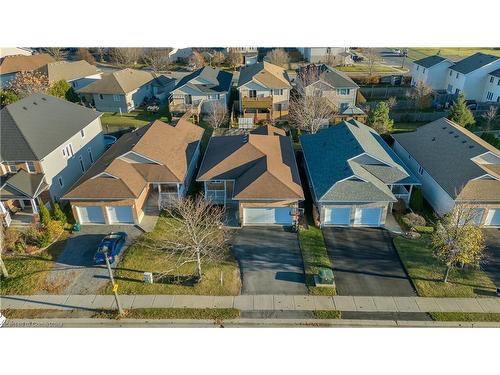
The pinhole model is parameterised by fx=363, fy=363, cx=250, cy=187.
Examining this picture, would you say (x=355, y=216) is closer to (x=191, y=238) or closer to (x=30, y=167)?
(x=191, y=238)

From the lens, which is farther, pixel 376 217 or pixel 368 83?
pixel 368 83

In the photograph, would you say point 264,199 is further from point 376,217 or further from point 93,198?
point 93,198

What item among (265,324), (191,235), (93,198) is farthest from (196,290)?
(93,198)

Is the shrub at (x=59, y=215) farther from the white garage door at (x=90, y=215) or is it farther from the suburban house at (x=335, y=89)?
the suburban house at (x=335, y=89)

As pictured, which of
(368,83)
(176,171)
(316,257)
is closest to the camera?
(316,257)

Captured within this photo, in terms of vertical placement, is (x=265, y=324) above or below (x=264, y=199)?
below
